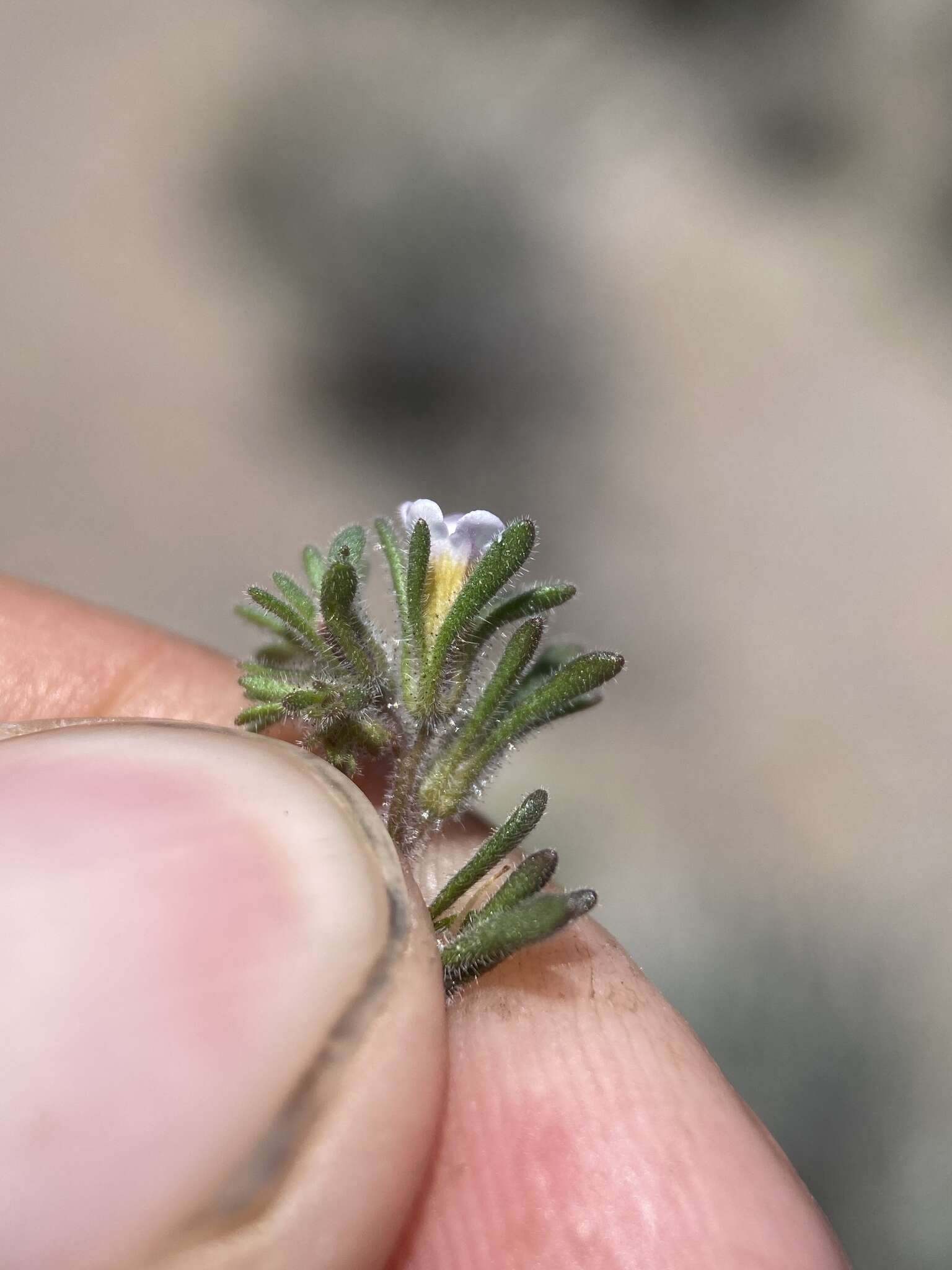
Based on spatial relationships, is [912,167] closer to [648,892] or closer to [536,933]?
[648,892]

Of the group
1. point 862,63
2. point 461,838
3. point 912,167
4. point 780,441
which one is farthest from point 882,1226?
point 862,63

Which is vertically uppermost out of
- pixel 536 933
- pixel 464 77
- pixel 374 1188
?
pixel 464 77

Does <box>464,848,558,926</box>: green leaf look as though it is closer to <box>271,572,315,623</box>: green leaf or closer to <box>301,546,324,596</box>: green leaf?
<box>271,572,315,623</box>: green leaf

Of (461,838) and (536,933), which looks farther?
(461,838)

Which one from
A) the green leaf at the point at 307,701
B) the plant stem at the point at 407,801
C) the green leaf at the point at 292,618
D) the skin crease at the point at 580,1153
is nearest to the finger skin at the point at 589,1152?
the skin crease at the point at 580,1153

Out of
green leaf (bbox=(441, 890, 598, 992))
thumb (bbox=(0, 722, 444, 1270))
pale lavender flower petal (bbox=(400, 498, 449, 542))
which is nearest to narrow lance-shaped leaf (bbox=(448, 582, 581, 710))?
pale lavender flower petal (bbox=(400, 498, 449, 542))

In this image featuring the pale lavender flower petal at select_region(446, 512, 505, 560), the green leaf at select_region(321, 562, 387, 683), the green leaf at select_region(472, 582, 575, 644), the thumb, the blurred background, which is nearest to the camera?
the thumb

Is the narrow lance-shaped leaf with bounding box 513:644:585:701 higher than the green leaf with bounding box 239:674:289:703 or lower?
higher
